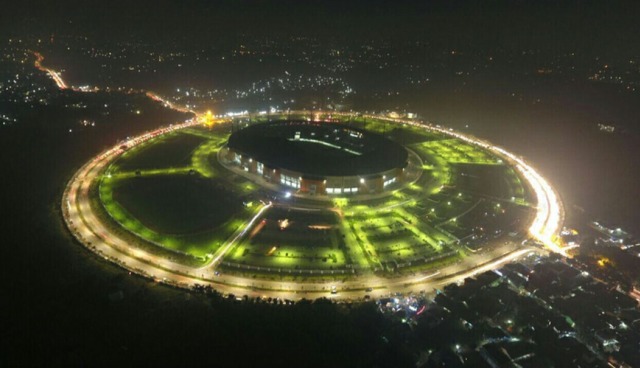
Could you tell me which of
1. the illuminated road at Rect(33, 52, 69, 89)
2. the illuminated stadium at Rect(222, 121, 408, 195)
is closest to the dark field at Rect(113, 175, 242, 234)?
the illuminated stadium at Rect(222, 121, 408, 195)

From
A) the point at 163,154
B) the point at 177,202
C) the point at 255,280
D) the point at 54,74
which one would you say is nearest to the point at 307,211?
the point at 255,280

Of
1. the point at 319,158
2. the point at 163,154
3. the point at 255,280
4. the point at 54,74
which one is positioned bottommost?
the point at 255,280

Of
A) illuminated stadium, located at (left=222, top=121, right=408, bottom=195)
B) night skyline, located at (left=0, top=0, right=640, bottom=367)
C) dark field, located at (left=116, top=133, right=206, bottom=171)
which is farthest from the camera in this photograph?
dark field, located at (left=116, top=133, right=206, bottom=171)

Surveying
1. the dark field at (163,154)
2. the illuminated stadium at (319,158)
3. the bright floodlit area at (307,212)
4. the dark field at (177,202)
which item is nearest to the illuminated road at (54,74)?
the dark field at (163,154)

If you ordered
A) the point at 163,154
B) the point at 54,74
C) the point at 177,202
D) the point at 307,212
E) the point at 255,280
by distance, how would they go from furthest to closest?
the point at 54,74
the point at 163,154
the point at 177,202
the point at 307,212
the point at 255,280

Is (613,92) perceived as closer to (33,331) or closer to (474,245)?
(474,245)

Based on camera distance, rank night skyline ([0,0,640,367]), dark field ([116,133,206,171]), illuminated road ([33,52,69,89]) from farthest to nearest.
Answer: illuminated road ([33,52,69,89]) → dark field ([116,133,206,171]) → night skyline ([0,0,640,367])

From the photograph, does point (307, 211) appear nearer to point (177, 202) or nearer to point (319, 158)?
point (319, 158)

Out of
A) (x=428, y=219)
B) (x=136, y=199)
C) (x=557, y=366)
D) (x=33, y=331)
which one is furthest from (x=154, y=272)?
(x=557, y=366)

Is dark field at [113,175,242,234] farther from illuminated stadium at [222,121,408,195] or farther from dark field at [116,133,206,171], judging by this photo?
illuminated stadium at [222,121,408,195]

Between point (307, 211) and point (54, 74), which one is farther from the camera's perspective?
point (54, 74)

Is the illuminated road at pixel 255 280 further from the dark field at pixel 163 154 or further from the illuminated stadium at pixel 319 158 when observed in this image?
the dark field at pixel 163 154
